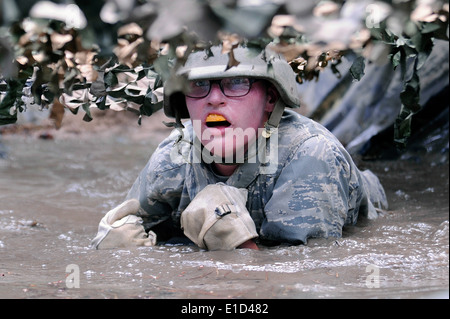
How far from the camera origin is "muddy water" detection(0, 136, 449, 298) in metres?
2.04

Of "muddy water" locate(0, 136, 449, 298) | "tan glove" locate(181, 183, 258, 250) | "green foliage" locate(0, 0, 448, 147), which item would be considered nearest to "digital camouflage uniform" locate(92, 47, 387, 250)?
"tan glove" locate(181, 183, 258, 250)

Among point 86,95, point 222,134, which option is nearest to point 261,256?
point 222,134

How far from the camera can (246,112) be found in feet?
9.28

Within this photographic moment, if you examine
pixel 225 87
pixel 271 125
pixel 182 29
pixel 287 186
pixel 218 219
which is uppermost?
pixel 182 29

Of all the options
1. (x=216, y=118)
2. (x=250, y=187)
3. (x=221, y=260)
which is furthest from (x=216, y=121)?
(x=221, y=260)

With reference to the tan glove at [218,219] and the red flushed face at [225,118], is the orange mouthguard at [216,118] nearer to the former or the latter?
the red flushed face at [225,118]

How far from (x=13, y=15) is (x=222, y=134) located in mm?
1573

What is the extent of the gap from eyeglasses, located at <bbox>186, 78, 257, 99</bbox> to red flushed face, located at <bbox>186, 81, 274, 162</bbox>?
1cm

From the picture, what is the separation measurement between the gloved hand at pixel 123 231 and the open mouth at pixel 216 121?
0.60m

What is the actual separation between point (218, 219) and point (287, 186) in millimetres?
346

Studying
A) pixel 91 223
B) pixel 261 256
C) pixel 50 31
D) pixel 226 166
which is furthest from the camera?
pixel 91 223

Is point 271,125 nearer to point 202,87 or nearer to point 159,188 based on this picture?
point 202,87

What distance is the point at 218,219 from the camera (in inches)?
108
